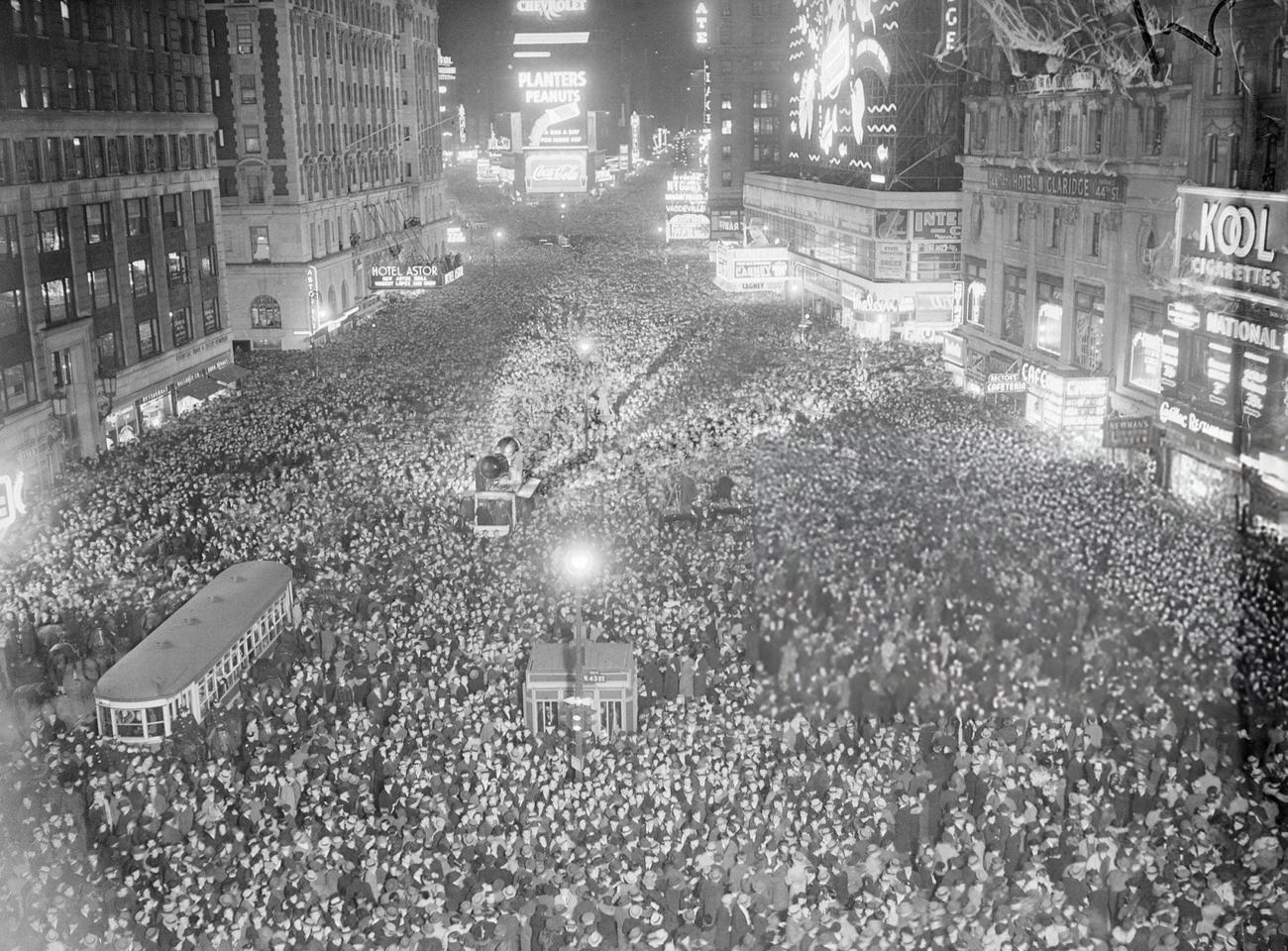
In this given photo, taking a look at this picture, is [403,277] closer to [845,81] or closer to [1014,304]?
[1014,304]

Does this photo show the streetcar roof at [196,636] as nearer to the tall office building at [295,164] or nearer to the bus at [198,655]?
the bus at [198,655]

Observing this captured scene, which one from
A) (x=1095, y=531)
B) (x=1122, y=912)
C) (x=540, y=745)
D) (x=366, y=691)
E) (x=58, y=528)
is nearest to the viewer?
(x=1122, y=912)

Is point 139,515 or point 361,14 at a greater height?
point 361,14

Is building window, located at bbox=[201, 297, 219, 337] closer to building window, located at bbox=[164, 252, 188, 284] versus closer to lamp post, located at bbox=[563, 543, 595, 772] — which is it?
building window, located at bbox=[164, 252, 188, 284]

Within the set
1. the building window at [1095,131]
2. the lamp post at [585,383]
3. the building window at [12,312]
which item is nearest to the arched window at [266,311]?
the lamp post at [585,383]

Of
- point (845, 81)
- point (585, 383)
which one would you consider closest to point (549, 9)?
point (845, 81)

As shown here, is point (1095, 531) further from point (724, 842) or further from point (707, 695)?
point (724, 842)

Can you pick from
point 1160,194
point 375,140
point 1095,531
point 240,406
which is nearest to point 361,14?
point 375,140

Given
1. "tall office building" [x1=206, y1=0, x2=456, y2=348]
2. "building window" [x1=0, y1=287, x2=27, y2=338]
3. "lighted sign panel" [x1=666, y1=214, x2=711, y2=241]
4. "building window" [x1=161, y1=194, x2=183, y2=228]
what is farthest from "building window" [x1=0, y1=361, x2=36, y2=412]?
"lighted sign panel" [x1=666, y1=214, x2=711, y2=241]

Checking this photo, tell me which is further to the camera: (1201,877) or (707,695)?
(707,695)
